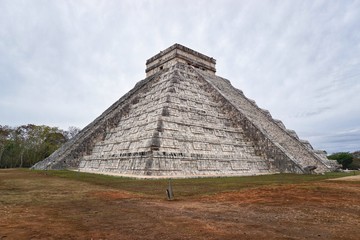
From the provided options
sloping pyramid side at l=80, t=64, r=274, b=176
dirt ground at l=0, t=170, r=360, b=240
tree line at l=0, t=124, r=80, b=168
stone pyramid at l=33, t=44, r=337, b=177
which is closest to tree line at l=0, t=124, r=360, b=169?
tree line at l=0, t=124, r=80, b=168

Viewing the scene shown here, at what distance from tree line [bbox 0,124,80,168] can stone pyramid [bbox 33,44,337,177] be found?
19.4m

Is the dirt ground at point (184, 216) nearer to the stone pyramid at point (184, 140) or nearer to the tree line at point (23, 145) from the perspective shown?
the stone pyramid at point (184, 140)

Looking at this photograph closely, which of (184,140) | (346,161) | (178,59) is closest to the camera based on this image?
(184,140)

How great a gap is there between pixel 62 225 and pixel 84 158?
15.8 metres

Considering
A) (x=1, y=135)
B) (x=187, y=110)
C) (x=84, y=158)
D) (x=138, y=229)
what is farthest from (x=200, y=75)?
(x=1, y=135)

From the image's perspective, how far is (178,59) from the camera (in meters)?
26.2

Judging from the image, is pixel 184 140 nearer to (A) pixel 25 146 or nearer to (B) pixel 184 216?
(B) pixel 184 216

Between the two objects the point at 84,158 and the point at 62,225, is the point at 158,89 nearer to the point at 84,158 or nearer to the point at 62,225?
the point at 84,158

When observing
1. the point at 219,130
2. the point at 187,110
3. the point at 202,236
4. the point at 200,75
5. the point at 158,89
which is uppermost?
the point at 200,75

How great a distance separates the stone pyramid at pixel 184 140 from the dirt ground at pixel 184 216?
19.6ft

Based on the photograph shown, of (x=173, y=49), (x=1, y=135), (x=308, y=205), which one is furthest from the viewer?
(x=1, y=135)

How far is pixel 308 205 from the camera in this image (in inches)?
265

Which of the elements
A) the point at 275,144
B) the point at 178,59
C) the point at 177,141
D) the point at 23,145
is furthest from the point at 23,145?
the point at 275,144

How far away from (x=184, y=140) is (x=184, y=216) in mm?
10153
